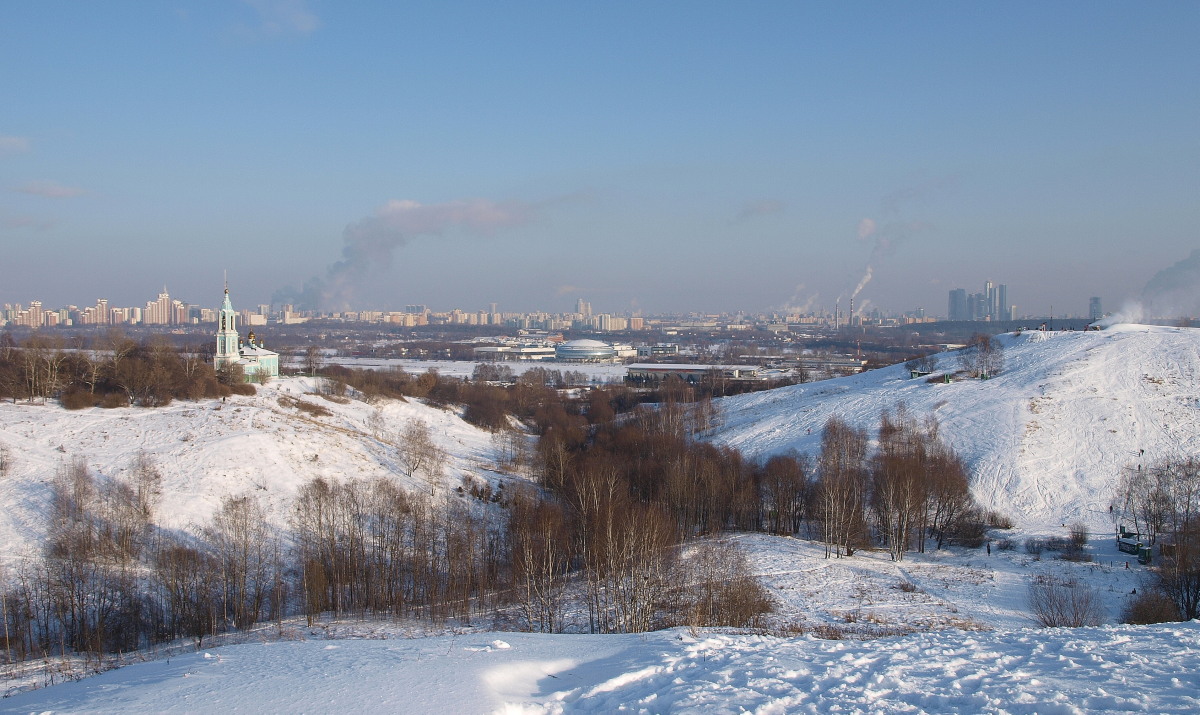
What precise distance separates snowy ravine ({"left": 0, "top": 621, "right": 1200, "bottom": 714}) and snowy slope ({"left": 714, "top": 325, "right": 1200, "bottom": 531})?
21840mm

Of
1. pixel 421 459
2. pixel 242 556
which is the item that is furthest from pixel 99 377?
pixel 242 556

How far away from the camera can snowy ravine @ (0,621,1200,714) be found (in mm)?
7461

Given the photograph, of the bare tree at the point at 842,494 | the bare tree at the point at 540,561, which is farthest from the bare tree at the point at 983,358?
the bare tree at the point at 540,561

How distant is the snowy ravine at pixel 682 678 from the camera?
7.46 metres

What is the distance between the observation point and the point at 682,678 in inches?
329

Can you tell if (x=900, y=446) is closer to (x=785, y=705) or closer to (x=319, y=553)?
(x=319, y=553)

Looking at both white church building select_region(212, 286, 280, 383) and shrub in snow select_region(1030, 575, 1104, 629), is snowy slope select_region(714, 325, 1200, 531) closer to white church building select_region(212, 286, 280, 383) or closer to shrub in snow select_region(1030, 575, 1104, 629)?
shrub in snow select_region(1030, 575, 1104, 629)

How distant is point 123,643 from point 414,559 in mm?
7045

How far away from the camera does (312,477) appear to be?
28.2 metres

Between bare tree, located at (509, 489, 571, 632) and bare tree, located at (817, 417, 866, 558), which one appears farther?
bare tree, located at (817, 417, 866, 558)

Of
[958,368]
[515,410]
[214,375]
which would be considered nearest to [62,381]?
[214,375]

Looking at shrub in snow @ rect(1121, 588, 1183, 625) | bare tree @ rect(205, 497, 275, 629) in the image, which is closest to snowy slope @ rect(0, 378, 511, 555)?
bare tree @ rect(205, 497, 275, 629)

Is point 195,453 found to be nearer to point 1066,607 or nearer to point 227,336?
point 227,336

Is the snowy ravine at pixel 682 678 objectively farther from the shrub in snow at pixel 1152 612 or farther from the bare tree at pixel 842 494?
the bare tree at pixel 842 494
